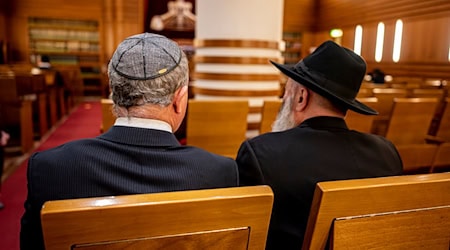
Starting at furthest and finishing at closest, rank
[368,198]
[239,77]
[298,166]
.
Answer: [239,77], [298,166], [368,198]

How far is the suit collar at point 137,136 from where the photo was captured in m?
0.89

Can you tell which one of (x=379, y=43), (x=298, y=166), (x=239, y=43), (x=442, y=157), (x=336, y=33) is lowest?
(x=442, y=157)

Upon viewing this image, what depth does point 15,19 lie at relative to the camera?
9.97 m

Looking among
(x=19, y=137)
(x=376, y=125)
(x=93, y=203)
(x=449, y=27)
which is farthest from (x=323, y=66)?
(x=449, y=27)

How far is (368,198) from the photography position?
83 cm

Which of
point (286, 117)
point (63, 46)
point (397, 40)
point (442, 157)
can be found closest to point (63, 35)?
point (63, 46)

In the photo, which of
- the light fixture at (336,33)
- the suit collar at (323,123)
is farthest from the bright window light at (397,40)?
the suit collar at (323,123)

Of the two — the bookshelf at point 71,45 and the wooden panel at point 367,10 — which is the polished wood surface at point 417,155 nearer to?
the wooden panel at point 367,10

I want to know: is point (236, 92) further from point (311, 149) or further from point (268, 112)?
point (311, 149)

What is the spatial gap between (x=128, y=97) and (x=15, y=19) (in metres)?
11.0

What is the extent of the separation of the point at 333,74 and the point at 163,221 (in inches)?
32.8

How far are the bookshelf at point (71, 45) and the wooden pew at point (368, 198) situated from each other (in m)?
10.3

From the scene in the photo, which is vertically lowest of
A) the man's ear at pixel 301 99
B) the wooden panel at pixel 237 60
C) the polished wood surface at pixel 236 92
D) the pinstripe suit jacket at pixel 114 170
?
the polished wood surface at pixel 236 92

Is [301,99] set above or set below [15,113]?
above
